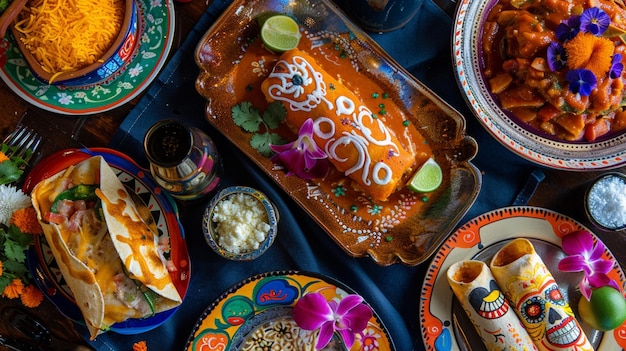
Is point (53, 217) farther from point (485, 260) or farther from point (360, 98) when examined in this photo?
point (485, 260)

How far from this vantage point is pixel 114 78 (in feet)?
7.43

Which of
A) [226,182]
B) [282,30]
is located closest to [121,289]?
[226,182]

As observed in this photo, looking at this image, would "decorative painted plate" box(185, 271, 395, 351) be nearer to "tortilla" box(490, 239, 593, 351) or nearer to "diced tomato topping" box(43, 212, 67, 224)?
"tortilla" box(490, 239, 593, 351)

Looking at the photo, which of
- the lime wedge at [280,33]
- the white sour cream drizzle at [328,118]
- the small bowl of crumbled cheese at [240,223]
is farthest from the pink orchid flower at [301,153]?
the lime wedge at [280,33]

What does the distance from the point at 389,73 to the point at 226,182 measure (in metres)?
0.83

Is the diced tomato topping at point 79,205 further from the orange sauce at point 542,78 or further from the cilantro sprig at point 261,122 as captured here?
the orange sauce at point 542,78

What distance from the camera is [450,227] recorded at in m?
2.20

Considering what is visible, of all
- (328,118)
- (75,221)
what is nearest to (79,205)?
(75,221)

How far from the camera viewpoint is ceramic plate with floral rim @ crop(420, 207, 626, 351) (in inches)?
88.5

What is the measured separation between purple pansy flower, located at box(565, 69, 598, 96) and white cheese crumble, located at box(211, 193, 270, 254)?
129 cm

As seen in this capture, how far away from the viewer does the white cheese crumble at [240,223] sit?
85.4 inches

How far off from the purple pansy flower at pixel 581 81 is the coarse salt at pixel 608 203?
415mm

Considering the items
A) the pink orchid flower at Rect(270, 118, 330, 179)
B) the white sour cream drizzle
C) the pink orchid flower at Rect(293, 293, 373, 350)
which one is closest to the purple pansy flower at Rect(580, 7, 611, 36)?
the white sour cream drizzle

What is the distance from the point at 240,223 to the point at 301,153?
1.23ft
